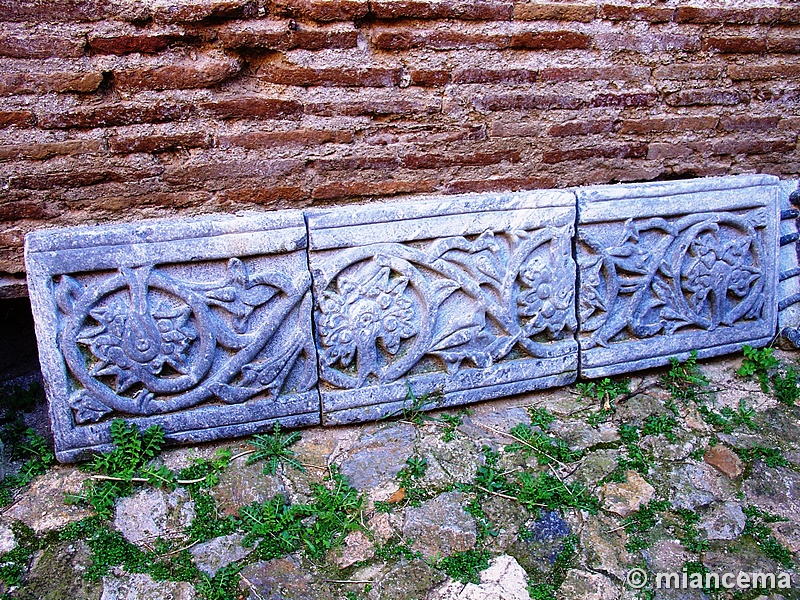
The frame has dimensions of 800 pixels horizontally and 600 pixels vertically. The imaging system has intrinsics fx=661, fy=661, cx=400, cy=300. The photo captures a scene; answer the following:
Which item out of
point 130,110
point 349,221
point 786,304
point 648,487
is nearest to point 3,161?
point 130,110

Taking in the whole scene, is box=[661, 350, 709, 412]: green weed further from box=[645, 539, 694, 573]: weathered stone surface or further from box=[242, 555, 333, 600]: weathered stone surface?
box=[242, 555, 333, 600]: weathered stone surface

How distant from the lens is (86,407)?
243 centimetres

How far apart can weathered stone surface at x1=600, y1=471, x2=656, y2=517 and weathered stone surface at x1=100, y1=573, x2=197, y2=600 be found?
145 centimetres

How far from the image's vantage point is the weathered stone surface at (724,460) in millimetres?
2561

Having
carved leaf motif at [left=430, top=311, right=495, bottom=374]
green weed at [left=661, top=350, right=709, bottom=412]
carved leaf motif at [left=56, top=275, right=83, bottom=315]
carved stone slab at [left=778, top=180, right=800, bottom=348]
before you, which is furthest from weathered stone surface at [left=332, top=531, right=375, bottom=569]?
carved stone slab at [left=778, top=180, right=800, bottom=348]

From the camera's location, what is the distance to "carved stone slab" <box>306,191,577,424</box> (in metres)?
2.58

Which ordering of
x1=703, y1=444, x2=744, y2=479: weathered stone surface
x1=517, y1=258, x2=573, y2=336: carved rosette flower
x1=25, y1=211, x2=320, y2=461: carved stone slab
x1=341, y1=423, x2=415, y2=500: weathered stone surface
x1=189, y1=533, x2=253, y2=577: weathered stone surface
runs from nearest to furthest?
x1=189, y1=533, x2=253, y2=577: weathered stone surface
x1=25, y1=211, x2=320, y2=461: carved stone slab
x1=341, y1=423, x2=415, y2=500: weathered stone surface
x1=703, y1=444, x2=744, y2=479: weathered stone surface
x1=517, y1=258, x2=573, y2=336: carved rosette flower

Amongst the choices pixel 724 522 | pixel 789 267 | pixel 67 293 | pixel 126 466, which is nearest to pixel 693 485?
pixel 724 522

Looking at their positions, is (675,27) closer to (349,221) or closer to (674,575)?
(349,221)

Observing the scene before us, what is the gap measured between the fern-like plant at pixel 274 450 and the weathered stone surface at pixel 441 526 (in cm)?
49

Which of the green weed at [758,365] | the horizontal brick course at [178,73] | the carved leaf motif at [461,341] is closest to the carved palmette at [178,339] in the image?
the carved leaf motif at [461,341]

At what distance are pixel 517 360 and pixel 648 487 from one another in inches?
28.7

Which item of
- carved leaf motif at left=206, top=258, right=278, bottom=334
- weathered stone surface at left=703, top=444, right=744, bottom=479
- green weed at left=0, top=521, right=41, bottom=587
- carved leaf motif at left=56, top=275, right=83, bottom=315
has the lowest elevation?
weathered stone surface at left=703, top=444, right=744, bottom=479

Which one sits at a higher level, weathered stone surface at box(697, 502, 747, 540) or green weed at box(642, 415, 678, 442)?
green weed at box(642, 415, 678, 442)
